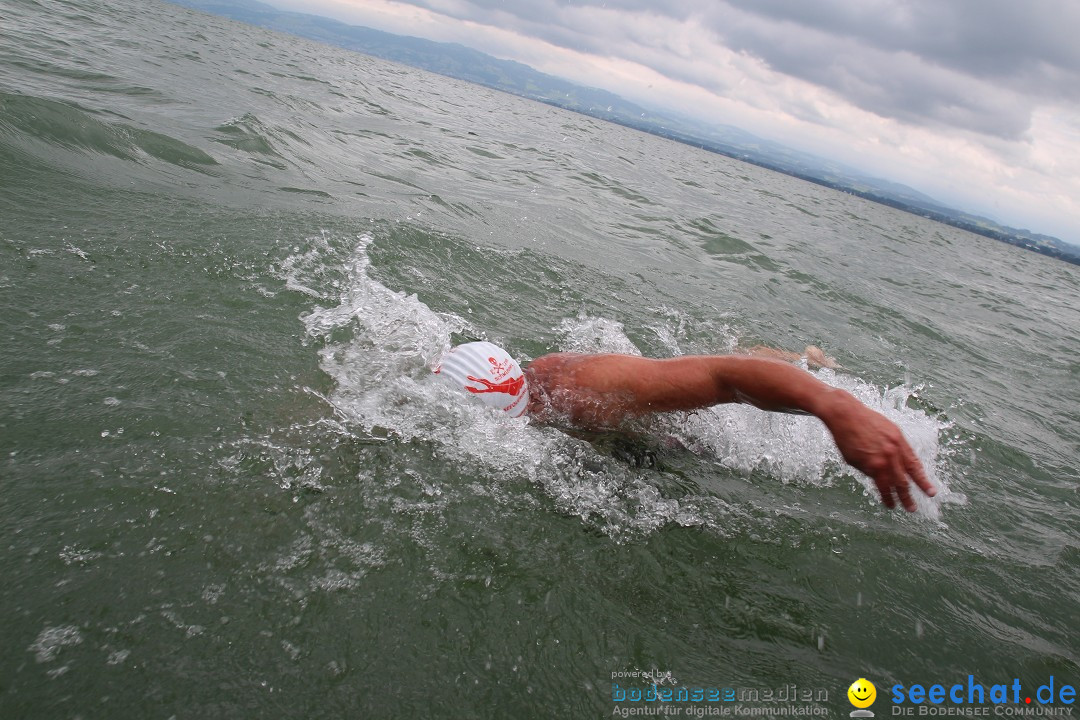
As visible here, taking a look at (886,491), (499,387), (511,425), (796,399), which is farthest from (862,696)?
(499,387)

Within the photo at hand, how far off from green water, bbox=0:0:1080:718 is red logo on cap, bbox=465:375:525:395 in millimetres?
159

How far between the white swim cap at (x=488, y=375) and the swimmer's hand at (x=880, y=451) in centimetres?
213

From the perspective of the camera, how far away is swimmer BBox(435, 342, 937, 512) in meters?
2.31

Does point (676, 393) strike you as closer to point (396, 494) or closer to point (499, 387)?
point (499, 387)

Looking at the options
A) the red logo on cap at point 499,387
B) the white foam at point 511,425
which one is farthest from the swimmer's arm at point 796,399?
the red logo on cap at point 499,387

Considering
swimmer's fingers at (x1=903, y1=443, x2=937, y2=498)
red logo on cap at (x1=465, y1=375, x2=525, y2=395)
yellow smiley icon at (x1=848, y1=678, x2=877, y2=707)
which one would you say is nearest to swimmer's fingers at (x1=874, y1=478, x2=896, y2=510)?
swimmer's fingers at (x1=903, y1=443, x2=937, y2=498)

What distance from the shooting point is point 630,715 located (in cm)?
222

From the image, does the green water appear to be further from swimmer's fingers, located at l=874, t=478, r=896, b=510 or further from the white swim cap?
swimmer's fingers, located at l=874, t=478, r=896, b=510

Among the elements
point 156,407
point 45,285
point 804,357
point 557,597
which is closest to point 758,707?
point 557,597

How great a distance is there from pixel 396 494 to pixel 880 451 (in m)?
2.39

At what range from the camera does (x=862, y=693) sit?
252 cm

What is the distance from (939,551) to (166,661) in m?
4.37

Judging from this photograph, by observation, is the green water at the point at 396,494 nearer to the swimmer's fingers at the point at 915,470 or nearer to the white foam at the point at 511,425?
the white foam at the point at 511,425

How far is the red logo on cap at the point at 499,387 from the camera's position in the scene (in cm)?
386
